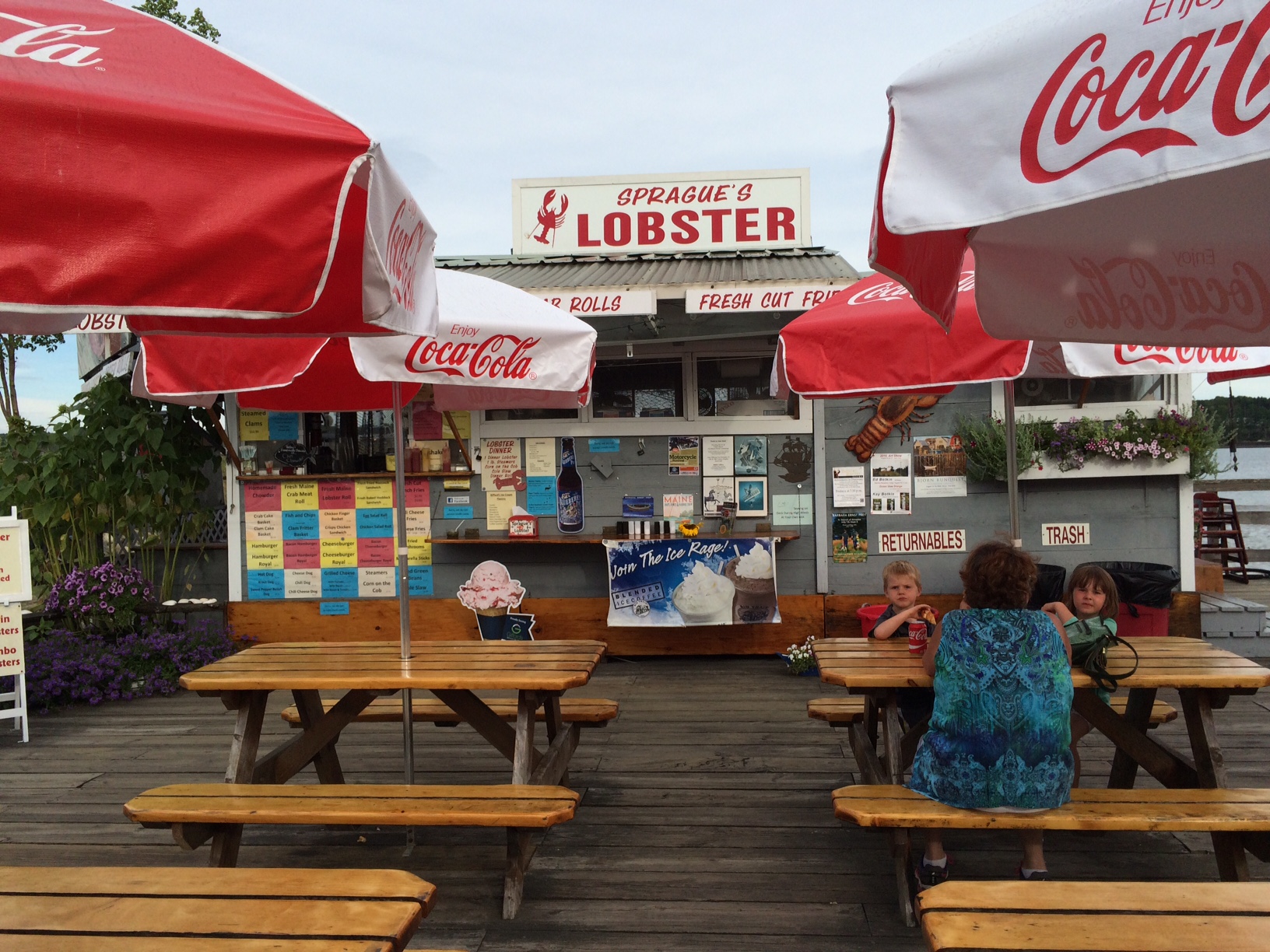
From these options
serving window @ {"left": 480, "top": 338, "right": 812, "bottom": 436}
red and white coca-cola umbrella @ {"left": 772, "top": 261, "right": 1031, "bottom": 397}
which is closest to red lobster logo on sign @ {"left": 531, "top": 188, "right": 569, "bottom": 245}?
serving window @ {"left": 480, "top": 338, "right": 812, "bottom": 436}

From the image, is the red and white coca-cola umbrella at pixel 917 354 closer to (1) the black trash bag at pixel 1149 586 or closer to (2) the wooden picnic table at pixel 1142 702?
(2) the wooden picnic table at pixel 1142 702

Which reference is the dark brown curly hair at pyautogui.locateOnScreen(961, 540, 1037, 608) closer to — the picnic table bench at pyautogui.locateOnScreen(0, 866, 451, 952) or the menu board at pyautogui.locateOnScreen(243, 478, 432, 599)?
the picnic table bench at pyautogui.locateOnScreen(0, 866, 451, 952)

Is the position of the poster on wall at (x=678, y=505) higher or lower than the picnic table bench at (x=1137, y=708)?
higher

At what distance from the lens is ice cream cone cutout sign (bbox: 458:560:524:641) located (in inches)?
292

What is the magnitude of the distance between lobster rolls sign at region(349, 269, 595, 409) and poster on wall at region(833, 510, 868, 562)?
3.71m

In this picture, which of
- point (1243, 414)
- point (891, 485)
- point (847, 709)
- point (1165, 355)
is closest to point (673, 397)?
point (891, 485)

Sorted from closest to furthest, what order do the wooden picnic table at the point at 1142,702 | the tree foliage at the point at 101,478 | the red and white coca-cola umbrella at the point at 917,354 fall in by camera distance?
the wooden picnic table at the point at 1142,702, the red and white coca-cola umbrella at the point at 917,354, the tree foliage at the point at 101,478

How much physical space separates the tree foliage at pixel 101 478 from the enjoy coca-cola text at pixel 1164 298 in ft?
22.1

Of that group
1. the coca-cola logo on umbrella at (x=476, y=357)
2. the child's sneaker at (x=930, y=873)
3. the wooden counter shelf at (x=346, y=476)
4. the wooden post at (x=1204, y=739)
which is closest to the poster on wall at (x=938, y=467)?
the wooden counter shelf at (x=346, y=476)

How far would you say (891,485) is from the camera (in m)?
7.48

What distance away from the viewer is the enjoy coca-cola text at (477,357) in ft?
12.6

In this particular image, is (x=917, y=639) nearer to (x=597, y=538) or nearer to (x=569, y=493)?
(x=597, y=538)

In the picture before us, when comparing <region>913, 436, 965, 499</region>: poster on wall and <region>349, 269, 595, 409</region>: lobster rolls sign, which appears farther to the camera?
<region>913, 436, 965, 499</region>: poster on wall

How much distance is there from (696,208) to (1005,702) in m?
6.33
